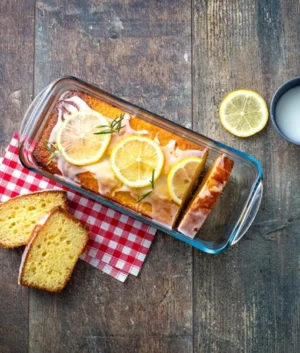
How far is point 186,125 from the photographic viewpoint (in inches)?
90.0

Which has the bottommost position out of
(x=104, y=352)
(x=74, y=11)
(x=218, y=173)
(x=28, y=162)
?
(x=104, y=352)

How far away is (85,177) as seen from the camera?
2.13 meters

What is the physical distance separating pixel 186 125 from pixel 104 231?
537mm

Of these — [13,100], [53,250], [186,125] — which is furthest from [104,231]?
[13,100]

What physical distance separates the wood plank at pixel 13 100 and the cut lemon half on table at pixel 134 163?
512 mm

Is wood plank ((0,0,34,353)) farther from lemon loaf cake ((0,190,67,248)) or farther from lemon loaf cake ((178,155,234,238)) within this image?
lemon loaf cake ((178,155,234,238))

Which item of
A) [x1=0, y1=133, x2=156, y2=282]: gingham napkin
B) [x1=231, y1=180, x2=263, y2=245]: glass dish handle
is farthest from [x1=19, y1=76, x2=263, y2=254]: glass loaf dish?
[x1=0, y1=133, x2=156, y2=282]: gingham napkin

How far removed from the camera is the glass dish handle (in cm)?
214

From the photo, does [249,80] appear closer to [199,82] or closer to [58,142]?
[199,82]

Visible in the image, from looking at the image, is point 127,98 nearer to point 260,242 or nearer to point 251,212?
point 251,212

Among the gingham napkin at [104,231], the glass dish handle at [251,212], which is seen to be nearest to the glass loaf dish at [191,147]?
the glass dish handle at [251,212]

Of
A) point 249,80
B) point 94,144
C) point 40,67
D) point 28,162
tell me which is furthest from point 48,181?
point 249,80

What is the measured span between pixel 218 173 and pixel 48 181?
2.27ft

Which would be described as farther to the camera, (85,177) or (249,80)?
(249,80)
